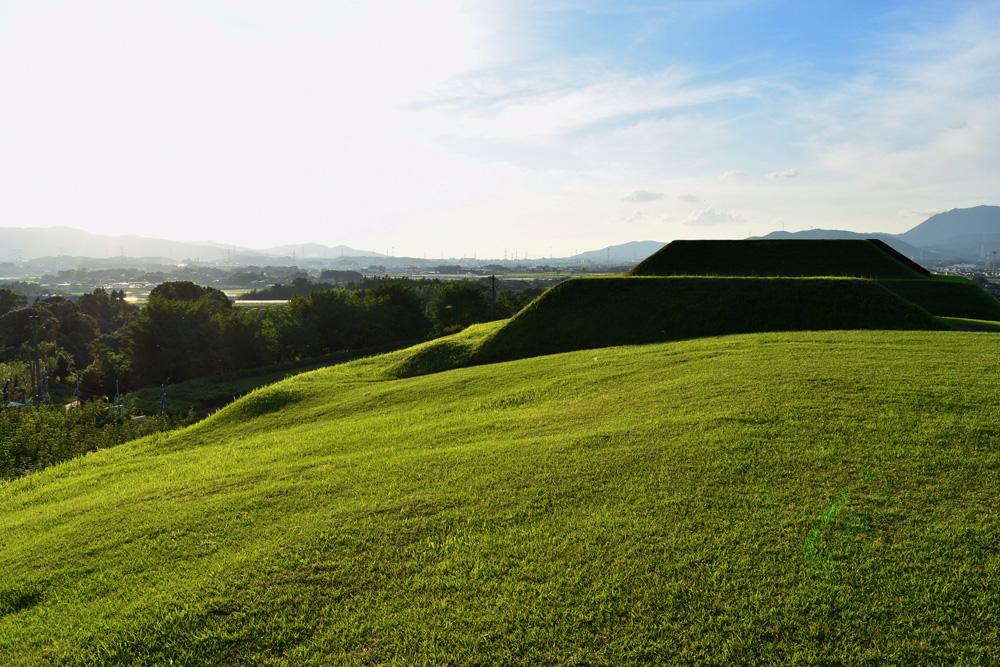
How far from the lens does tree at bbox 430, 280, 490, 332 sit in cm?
6325

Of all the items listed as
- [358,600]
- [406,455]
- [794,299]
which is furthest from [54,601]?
[794,299]

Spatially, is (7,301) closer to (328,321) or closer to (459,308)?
(328,321)

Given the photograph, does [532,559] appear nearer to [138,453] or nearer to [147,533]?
[147,533]

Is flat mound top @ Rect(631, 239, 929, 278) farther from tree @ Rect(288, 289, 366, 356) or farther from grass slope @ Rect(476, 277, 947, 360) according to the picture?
tree @ Rect(288, 289, 366, 356)

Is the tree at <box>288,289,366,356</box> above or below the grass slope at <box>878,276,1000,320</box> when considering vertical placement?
below

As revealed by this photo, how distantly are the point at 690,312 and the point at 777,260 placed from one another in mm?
17300

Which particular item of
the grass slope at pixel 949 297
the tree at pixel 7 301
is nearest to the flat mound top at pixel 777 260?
the grass slope at pixel 949 297

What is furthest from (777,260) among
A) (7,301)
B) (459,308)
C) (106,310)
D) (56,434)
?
(7,301)

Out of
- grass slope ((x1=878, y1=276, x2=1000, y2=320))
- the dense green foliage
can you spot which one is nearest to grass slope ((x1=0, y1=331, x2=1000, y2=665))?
the dense green foliage

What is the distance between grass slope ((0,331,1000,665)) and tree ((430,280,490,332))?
49.1m

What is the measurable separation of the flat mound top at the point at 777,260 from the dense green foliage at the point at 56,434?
3150 centimetres

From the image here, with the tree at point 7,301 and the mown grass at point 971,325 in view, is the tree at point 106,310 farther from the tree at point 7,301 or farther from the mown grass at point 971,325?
the mown grass at point 971,325

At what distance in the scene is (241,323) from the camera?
53.7 m

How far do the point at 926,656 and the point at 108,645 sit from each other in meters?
8.51
